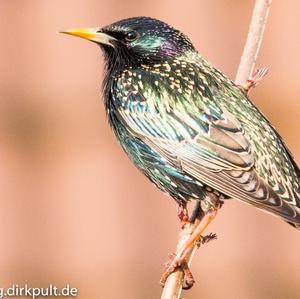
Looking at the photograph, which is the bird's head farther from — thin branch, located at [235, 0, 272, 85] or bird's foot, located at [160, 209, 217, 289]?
bird's foot, located at [160, 209, 217, 289]

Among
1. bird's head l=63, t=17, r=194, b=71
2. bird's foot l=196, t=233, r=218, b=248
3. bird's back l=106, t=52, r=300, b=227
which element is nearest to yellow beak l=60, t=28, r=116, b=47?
bird's head l=63, t=17, r=194, b=71

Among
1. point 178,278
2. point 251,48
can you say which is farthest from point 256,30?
point 178,278

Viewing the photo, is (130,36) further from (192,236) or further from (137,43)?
(192,236)

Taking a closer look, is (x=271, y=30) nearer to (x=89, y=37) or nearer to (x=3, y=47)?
(x=3, y=47)

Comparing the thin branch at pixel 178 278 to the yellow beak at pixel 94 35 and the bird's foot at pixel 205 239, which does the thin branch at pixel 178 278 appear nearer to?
the bird's foot at pixel 205 239

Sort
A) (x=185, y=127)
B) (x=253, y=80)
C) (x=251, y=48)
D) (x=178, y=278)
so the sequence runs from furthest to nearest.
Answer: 1. (x=253, y=80)
2. (x=185, y=127)
3. (x=251, y=48)
4. (x=178, y=278)

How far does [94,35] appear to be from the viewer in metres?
7.62

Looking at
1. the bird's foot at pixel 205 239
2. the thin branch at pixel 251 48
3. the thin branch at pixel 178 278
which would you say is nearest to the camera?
the thin branch at pixel 178 278

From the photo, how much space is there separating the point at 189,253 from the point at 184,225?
0.13 metres

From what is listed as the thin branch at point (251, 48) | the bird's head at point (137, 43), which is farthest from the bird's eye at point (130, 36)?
the thin branch at point (251, 48)

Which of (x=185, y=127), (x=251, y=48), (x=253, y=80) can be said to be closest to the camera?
(x=251, y=48)

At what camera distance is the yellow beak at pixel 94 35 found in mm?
7508

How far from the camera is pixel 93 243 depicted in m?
9.73

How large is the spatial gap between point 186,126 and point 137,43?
1.68 feet
